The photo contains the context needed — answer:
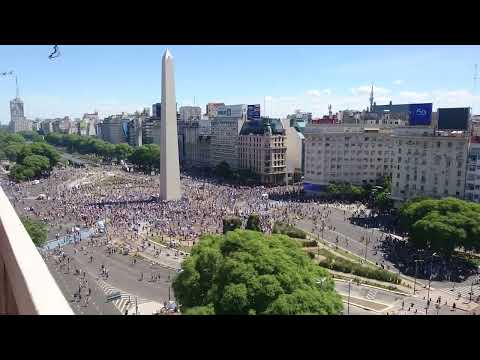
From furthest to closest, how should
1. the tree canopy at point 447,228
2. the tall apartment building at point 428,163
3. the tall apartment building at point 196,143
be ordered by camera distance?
the tall apartment building at point 196,143 < the tall apartment building at point 428,163 < the tree canopy at point 447,228

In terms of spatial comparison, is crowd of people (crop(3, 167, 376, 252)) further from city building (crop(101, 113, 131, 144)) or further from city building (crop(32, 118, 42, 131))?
city building (crop(32, 118, 42, 131))

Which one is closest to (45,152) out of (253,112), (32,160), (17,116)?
(32,160)

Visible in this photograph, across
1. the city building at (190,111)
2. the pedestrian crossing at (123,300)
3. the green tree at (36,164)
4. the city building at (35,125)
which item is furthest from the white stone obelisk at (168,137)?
the city building at (35,125)

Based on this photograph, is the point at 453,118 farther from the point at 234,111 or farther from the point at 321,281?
the point at 234,111

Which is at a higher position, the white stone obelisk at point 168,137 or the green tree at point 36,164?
the white stone obelisk at point 168,137

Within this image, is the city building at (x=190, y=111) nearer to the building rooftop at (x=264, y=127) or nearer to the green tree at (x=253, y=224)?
the building rooftop at (x=264, y=127)

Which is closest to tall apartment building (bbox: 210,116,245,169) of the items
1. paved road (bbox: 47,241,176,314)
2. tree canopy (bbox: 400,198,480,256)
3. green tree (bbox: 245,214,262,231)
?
green tree (bbox: 245,214,262,231)
